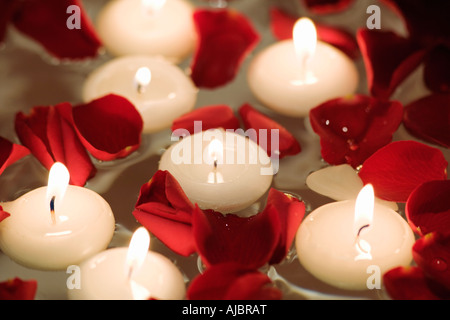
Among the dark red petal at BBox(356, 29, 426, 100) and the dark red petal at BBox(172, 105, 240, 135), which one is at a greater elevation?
the dark red petal at BBox(356, 29, 426, 100)

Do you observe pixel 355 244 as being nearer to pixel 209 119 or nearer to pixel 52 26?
pixel 209 119

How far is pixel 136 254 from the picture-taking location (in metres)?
0.59

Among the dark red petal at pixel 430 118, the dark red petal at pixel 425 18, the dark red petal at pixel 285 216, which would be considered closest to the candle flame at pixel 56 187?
the dark red petal at pixel 285 216

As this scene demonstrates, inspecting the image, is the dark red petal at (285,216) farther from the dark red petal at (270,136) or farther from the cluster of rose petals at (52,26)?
the cluster of rose petals at (52,26)

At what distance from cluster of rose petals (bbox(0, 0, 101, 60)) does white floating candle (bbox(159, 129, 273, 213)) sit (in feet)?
0.89

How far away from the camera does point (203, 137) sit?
0.72 metres

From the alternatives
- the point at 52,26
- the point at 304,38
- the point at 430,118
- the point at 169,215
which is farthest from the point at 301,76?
the point at 52,26

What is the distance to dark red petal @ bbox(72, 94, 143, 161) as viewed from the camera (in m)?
0.74

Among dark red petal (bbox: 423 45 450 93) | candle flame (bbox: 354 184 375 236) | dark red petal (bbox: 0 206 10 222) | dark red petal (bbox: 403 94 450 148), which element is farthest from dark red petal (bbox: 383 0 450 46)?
dark red petal (bbox: 0 206 10 222)

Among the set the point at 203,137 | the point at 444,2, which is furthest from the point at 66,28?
the point at 444,2

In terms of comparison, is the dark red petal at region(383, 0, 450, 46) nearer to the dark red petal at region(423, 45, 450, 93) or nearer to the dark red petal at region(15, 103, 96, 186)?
the dark red petal at region(423, 45, 450, 93)
